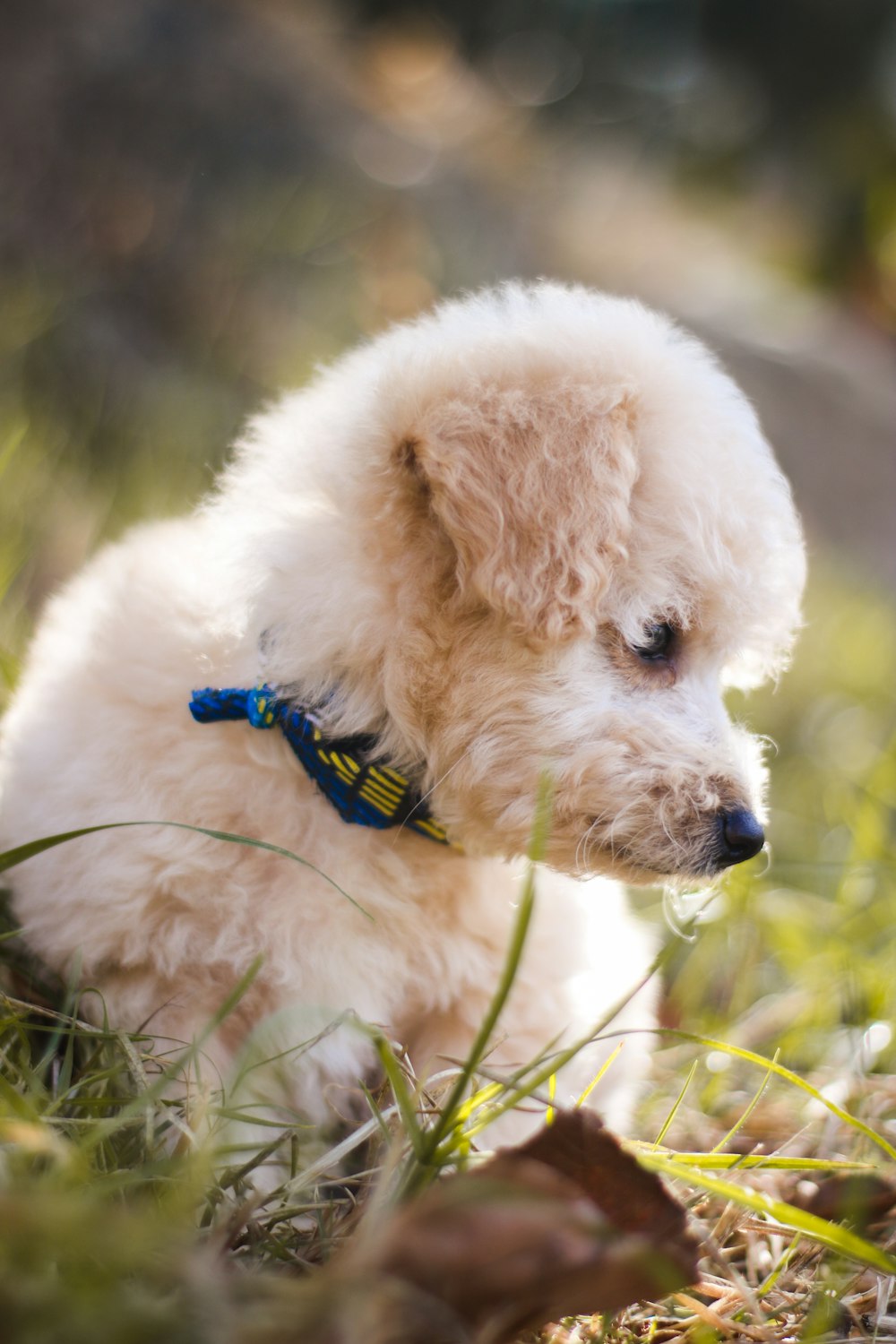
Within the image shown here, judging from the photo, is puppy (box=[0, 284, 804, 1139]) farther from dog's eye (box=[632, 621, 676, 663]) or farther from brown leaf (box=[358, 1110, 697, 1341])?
brown leaf (box=[358, 1110, 697, 1341])

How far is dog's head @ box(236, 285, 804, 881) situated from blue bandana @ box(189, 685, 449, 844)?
0.25ft

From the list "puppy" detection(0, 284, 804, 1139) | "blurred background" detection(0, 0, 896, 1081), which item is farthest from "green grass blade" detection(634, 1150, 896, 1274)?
"blurred background" detection(0, 0, 896, 1081)

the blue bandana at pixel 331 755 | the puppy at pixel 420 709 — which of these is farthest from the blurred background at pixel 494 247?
the blue bandana at pixel 331 755

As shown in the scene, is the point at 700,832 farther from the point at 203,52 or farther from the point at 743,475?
the point at 203,52

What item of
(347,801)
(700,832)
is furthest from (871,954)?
(347,801)

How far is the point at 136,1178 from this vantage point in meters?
1.19

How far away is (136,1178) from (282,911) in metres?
0.62

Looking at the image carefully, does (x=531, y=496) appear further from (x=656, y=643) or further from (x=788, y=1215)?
(x=788, y=1215)

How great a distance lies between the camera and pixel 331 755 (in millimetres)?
1796

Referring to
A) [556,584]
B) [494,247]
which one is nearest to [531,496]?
[556,584]

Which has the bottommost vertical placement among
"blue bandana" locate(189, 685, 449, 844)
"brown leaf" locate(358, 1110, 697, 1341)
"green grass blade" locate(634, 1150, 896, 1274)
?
"brown leaf" locate(358, 1110, 697, 1341)

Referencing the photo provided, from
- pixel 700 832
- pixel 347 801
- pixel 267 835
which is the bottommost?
pixel 267 835

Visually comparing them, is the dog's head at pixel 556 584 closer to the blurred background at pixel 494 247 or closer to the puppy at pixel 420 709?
the puppy at pixel 420 709

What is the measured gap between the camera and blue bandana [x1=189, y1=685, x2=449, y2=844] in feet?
5.89
